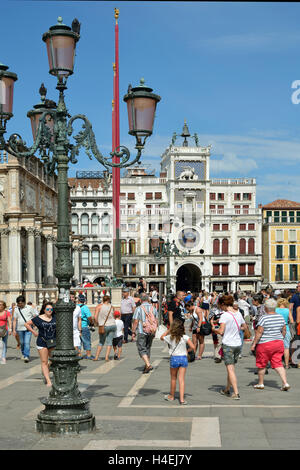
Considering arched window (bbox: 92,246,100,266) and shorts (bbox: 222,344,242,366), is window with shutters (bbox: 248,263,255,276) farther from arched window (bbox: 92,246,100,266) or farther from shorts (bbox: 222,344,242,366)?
shorts (bbox: 222,344,242,366)

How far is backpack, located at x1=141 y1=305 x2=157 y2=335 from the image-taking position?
1457 centimetres

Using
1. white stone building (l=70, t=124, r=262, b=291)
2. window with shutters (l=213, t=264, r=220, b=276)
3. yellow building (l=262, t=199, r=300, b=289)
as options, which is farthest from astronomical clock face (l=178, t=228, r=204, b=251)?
yellow building (l=262, t=199, r=300, b=289)

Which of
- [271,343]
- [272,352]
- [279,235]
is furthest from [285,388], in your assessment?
[279,235]

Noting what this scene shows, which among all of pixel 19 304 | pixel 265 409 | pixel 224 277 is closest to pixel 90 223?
pixel 224 277

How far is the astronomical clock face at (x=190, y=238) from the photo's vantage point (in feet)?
241

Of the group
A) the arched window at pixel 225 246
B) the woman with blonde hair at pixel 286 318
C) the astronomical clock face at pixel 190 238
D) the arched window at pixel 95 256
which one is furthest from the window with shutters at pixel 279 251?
the woman with blonde hair at pixel 286 318

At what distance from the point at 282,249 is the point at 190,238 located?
10926 mm

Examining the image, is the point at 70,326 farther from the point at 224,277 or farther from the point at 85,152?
the point at 224,277

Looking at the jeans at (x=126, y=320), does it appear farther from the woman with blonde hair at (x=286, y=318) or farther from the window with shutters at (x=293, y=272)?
the window with shutters at (x=293, y=272)

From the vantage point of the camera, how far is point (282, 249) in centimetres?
7719

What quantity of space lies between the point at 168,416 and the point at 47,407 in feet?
6.05

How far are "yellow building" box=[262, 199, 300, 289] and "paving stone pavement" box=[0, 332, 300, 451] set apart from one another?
2449 inches

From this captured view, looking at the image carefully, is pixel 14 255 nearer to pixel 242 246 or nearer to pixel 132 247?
pixel 132 247

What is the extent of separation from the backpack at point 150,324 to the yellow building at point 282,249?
207 ft
